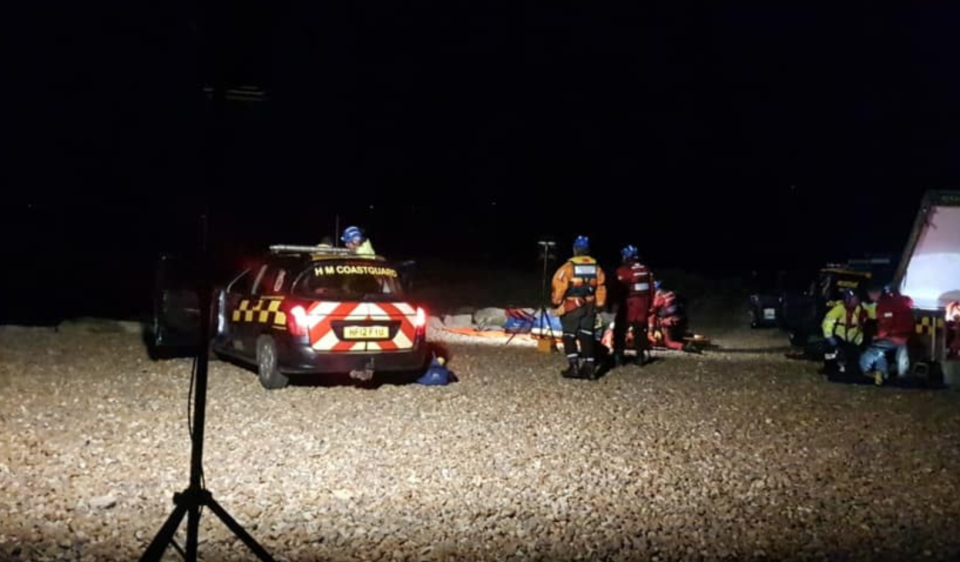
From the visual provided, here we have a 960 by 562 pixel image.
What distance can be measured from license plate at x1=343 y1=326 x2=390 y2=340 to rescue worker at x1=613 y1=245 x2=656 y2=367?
5.09 m

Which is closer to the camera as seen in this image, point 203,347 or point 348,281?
point 203,347

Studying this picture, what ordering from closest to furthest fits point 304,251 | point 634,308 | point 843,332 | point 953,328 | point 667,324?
point 304,251
point 953,328
point 843,332
point 634,308
point 667,324

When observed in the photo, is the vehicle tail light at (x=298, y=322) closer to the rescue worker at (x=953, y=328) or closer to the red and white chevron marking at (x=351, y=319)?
the red and white chevron marking at (x=351, y=319)

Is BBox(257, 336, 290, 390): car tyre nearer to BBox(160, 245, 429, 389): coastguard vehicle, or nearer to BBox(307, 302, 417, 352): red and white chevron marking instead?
BBox(160, 245, 429, 389): coastguard vehicle

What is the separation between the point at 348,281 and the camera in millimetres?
11375

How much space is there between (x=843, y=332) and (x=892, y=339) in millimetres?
720

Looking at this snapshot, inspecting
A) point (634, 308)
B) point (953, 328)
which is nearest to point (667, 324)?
point (634, 308)

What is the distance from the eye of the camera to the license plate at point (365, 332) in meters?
11.0

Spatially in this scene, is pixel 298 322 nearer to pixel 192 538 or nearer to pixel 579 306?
pixel 579 306

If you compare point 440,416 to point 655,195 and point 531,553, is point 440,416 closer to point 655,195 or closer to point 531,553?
point 531,553

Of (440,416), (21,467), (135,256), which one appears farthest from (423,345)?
(135,256)

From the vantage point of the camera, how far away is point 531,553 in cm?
557

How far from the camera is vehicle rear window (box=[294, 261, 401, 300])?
11.1 meters

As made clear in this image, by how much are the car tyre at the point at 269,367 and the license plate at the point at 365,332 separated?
2.88ft
